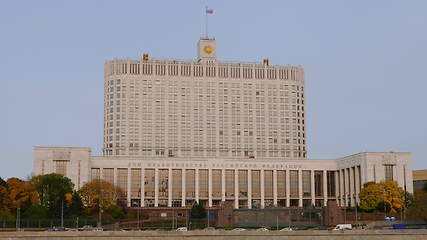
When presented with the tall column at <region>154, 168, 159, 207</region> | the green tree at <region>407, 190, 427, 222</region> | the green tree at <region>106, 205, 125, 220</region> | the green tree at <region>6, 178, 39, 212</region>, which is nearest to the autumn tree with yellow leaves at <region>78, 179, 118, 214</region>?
the green tree at <region>106, 205, 125, 220</region>

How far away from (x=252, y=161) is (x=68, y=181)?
57602mm

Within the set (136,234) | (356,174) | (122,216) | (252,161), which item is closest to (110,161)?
(122,216)

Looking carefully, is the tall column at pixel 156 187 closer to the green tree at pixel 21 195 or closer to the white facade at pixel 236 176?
the white facade at pixel 236 176

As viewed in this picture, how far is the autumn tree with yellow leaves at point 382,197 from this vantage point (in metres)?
156

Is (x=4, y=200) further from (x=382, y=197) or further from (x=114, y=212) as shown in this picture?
(x=382, y=197)

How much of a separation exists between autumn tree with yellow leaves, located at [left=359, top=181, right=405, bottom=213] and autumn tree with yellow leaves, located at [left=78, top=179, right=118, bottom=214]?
6147cm

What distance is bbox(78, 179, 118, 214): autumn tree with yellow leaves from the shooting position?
150625mm

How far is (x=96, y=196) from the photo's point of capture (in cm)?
15088

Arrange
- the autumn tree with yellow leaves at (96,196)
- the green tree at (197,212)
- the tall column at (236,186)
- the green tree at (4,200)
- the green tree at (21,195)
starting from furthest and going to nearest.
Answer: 1. the tall column at (236,186)
2. the green tree at (197,212)
3. the autumn tree with yellow leaves at (96,196)
4. the green tree at (21,195)
5. the green tree at (4,200)

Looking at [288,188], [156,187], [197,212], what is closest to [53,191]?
[197,212]

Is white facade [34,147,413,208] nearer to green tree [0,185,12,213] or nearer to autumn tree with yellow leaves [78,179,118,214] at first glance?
autumn tree with yellow leaves [78,179,118,214]

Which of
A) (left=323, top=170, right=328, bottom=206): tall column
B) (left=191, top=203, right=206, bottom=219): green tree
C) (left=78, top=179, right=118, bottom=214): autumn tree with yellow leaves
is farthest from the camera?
(left=323, top=170, right=328, bottom=206): tall column

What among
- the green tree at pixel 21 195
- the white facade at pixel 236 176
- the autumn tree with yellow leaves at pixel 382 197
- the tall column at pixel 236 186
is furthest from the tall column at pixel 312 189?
the green tree at pixel 21 195

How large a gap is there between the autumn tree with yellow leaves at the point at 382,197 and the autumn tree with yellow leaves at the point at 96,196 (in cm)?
6147
